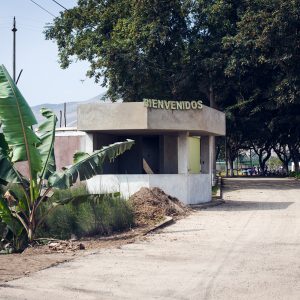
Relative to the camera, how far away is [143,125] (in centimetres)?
2300

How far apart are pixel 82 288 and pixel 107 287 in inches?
15.0

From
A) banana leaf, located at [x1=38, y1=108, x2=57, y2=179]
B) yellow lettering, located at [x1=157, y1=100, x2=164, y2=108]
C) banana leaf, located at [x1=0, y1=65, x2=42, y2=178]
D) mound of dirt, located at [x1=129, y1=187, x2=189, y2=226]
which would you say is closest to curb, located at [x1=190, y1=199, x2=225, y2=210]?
mound of dirt, located at [x1=129, y1=187, x2=189, y2=226]

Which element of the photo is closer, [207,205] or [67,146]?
[207,205]

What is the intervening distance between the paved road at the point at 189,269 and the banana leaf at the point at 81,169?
226 cm

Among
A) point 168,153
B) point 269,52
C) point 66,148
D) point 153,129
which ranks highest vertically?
point 269,52

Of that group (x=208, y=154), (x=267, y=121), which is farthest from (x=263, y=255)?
(x=267, y=121)

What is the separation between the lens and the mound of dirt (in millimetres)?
19000

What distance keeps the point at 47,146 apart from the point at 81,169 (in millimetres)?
A: 1126

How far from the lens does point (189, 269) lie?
11008 millimetres

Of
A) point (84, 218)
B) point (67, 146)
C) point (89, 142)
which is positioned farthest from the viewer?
point (67, 146)

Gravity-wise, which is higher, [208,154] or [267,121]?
[267,121]

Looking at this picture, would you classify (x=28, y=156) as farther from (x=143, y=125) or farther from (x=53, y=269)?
(x=143, y=125)

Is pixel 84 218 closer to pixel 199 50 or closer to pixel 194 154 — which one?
pixel 194 154

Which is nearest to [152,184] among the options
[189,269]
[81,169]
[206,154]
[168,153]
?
[168,153]
